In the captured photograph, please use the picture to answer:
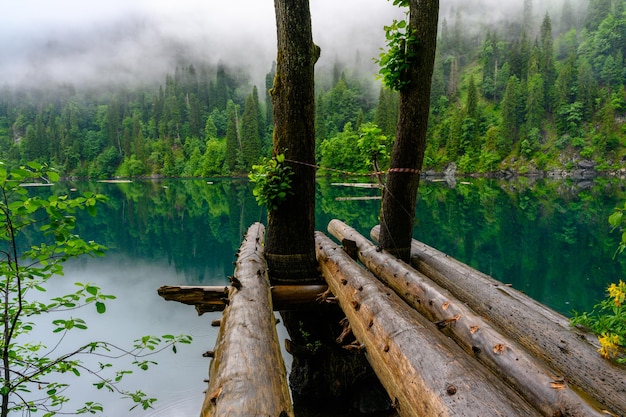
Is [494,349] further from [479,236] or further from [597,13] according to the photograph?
[597,13]

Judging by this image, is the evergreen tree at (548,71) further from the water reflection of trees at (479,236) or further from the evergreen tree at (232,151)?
the evergreen tree at (232,151)

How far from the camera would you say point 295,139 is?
5.67 metres

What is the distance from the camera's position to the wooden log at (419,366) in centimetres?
217

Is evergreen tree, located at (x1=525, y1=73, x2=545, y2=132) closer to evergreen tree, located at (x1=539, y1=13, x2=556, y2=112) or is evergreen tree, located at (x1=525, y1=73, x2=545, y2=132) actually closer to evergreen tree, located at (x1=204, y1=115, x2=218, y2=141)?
evergreen tree, located at (x1=539, y1=13, x2=556, y2=112)

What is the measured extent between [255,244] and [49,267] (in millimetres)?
4176

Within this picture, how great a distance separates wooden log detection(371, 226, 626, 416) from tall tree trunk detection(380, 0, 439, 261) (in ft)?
3.51

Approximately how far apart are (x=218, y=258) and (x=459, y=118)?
91517 millimetres

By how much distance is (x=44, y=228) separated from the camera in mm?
→ 2852

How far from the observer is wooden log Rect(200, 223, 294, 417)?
227 centimetres

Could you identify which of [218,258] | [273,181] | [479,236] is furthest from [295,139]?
[479,236]

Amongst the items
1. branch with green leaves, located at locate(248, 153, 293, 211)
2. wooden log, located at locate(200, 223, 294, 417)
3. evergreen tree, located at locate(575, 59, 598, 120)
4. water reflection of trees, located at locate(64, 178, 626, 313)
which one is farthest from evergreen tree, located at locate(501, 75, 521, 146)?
wooden log, located at locate(200, 223, 294, 417)

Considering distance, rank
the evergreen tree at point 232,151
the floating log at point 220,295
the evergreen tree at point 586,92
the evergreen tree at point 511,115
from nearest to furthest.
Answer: the floating log at point 220,295 < the evergreen tree at point 586,92 < the evergreen tree at point 511,115 < the evergreen tree at point 232,151

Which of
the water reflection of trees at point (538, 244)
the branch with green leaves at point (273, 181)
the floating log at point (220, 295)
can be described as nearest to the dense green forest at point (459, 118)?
the water reflection of trees at point (538, 244)

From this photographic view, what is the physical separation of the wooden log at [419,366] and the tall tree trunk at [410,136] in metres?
2.19
